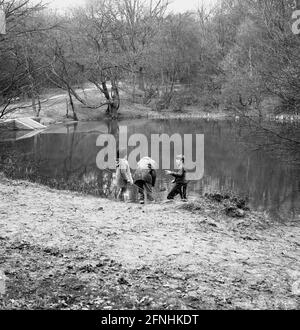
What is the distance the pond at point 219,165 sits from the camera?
11.0m

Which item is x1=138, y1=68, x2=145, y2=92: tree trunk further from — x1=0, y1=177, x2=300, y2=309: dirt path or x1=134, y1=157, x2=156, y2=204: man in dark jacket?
x1=0, y1=177, x2=300, y2=309: dirt path

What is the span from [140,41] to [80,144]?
105ft

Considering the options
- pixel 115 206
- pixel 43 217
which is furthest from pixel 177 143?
pixel 43 217

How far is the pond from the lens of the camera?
11023mm

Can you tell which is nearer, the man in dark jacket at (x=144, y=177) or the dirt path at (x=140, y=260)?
the dirt path at (x=140, y=260)

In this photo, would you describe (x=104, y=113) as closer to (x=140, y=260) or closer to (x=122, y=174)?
(x=122, y=174)

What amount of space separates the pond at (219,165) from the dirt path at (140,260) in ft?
7.79

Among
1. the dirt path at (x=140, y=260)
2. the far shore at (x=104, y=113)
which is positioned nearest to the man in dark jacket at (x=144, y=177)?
the dirt path at (x=140, y=260)

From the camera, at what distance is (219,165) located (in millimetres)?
20781

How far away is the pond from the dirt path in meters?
2.37

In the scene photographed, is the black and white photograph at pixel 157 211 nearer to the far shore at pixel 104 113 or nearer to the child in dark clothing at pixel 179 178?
the child in dark clothing at pixel 179 178

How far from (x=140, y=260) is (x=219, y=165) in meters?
14.8

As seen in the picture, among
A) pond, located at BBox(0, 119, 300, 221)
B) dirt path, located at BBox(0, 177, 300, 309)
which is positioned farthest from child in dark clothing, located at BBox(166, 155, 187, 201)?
dirt path, located at BBox(0, 177, 300, 309)

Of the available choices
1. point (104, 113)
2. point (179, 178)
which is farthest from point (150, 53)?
point (179, 178)
